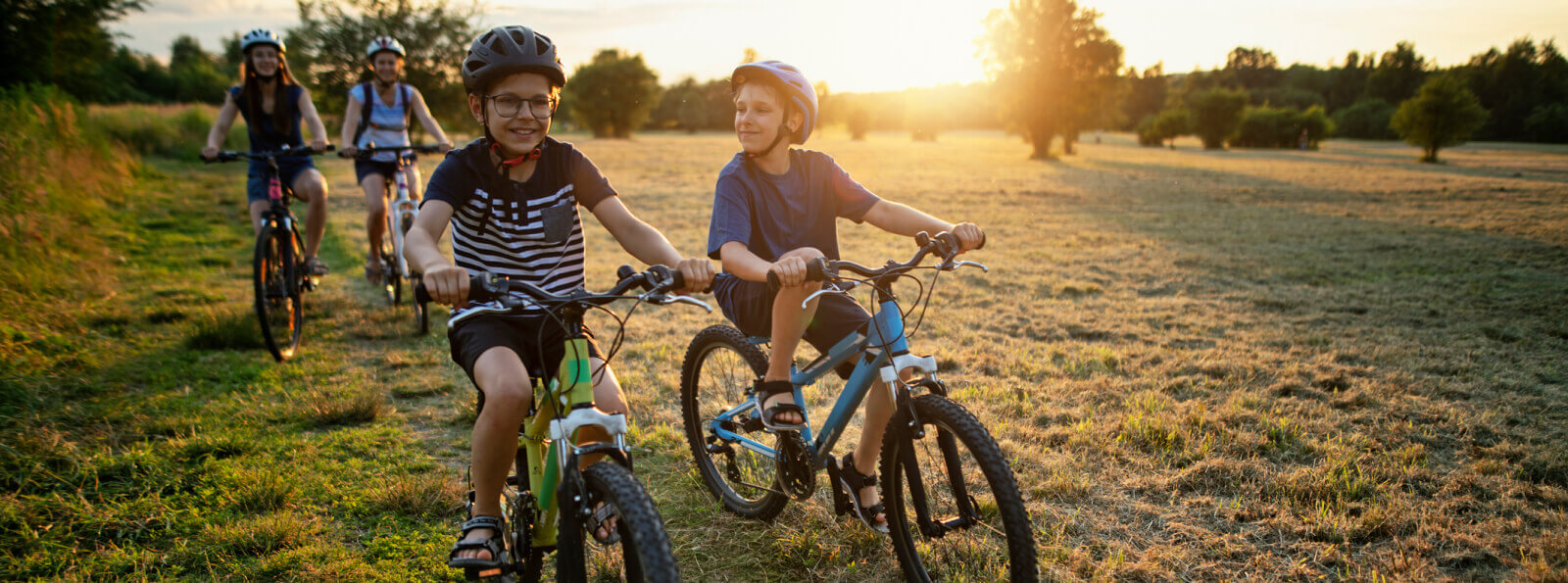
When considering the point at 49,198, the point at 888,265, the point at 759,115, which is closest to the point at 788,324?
the point at 888,265

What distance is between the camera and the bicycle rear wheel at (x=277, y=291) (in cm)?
546

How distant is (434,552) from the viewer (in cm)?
322

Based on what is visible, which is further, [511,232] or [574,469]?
[511,232]

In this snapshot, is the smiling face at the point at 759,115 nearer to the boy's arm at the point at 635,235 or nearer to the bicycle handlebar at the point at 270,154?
the boy's arm at the point at 635,235

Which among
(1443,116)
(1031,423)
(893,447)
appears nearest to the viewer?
(893,447)

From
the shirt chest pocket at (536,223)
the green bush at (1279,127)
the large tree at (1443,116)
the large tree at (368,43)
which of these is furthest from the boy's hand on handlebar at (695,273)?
the green bush at (1279,127)

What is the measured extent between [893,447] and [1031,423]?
2313 mm

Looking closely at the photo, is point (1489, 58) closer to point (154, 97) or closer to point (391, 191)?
point (391, 191)

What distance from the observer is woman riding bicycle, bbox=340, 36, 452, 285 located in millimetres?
6797

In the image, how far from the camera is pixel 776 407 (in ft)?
9.75

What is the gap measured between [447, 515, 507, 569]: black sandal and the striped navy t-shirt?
2.63 feet

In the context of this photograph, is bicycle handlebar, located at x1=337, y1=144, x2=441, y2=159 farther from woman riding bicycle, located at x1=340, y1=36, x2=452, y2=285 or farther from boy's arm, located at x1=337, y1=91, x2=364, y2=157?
boy's arm, located at x1=337, y1=91, x2=364, y2=157

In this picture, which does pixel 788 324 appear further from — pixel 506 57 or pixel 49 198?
pixel 49 198

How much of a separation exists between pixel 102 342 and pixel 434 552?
14.6ft
